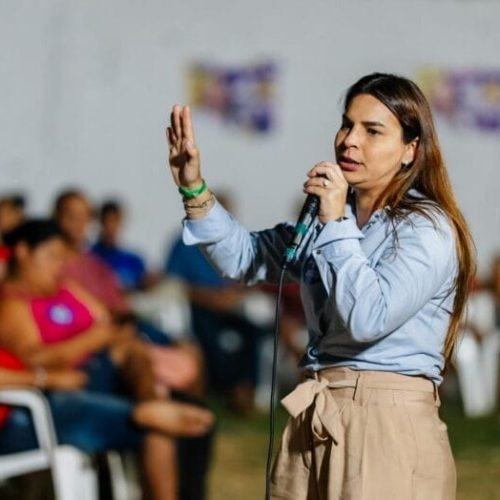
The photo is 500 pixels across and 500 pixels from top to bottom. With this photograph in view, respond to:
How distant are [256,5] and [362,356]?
877 centimetres

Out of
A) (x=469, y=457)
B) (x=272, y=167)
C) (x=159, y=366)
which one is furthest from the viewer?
(x=272, y=167)

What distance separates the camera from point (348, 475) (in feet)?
12.2

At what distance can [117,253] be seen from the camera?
1093 centimetres

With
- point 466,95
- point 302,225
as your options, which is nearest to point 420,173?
point 302,225

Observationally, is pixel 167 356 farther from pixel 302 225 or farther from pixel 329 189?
pixel 329 189

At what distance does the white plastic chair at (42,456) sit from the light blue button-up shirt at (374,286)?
2.58 meters

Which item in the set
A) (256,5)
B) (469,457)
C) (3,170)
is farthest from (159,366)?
(256,5)

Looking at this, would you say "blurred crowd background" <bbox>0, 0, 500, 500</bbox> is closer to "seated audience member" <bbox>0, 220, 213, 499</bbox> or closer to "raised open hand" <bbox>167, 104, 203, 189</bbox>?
"seated audience member" <bbox>0, 220, 213, 499</bbox>

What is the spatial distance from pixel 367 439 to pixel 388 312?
32 cm

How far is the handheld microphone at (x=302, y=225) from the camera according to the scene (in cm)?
369

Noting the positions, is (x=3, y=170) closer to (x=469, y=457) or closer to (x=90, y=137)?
(x=90, y=137)

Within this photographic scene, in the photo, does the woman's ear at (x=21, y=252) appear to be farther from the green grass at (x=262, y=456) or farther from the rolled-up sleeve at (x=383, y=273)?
the rolled-up sleeve at (x=383, y=273)

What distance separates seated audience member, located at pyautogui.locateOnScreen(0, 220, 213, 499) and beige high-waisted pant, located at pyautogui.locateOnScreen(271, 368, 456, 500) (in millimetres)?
2817

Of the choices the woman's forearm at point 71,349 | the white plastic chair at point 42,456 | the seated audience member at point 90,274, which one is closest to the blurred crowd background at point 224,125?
the seated audience member at point 90,274
